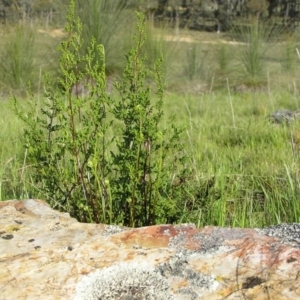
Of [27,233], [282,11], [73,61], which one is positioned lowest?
[282,11]

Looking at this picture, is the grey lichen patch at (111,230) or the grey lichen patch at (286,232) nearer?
the grey lichen patch at (286,232)

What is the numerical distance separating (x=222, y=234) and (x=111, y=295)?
0.27 m

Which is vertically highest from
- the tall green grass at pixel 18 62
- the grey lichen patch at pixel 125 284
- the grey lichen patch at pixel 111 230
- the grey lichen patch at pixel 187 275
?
the grey lichen patch at pixel 187 275

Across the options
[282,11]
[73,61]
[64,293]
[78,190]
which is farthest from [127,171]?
[282,11]

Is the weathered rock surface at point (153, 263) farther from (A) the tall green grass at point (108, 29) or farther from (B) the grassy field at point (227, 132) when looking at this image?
(A) the tall green grass at point (108, 29)

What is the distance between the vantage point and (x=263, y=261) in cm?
106

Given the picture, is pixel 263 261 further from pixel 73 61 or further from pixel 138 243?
pixel 73 61

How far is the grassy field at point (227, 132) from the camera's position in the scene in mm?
1942

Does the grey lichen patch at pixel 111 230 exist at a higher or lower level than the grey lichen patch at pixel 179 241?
lower

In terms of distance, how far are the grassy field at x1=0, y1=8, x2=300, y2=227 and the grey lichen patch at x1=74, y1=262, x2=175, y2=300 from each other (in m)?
0.67

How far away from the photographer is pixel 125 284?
1.05 m

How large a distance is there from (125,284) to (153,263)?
0.24 ft

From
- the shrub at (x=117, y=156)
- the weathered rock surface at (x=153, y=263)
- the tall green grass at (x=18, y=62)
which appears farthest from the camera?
the tall green grass at (x=18, y=62)

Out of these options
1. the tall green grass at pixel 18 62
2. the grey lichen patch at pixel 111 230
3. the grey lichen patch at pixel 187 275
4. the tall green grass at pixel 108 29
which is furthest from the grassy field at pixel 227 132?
the grey lichen patch at pixel 187 275
